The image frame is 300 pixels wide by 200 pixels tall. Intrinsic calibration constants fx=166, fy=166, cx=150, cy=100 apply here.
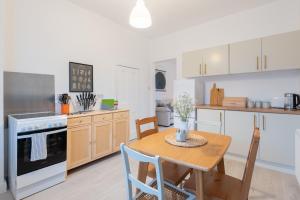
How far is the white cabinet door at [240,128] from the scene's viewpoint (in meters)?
2.81

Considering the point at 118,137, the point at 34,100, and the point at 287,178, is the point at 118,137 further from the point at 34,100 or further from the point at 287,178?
the point at 287,178

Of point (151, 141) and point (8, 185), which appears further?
point (8, 185)

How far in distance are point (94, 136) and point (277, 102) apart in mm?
3290

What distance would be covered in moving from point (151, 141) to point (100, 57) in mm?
2542

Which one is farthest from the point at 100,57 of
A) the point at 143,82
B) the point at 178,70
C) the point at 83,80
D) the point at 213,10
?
the point at 213,10

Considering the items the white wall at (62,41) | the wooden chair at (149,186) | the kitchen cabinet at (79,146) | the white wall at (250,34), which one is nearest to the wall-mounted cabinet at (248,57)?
the white wall at (250,34)

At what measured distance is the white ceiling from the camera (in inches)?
116

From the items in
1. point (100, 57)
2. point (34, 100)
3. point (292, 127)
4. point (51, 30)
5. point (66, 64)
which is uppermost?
point (51, 30)

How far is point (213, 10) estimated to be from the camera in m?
3.23

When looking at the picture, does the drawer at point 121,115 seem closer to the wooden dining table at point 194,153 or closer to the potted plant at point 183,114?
the wooden dining table at point 194,153

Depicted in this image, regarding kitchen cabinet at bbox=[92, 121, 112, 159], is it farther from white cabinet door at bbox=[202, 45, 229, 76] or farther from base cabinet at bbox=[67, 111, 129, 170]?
white cabinet door at bbox=[202, 45, 229, 76]

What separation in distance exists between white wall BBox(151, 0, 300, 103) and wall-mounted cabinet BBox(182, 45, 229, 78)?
0.36 m

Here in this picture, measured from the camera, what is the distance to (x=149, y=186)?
44.4 inches

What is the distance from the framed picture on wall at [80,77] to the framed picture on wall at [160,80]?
322cm
